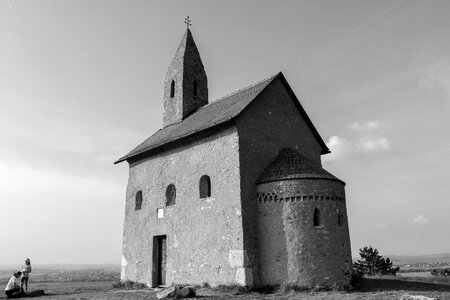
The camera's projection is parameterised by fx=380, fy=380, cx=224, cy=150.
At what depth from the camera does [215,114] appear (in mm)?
19844

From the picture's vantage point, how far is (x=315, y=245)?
50.9 feet

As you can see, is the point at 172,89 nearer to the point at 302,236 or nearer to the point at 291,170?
the point at 291,170

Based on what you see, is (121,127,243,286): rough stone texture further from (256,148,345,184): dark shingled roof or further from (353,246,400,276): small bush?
(353,246,400,276): small bush

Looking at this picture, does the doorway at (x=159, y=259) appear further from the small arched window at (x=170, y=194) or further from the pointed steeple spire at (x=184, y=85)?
the pointed steeple spire at (x=184, y=85)

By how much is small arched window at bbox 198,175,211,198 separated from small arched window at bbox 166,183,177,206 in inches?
90.8

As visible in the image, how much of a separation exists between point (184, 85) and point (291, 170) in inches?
461

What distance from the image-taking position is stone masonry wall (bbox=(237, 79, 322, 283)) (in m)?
16.3

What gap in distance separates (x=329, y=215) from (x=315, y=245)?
1445 millimetres

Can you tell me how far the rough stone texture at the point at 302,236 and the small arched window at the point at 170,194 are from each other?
5.49 meters

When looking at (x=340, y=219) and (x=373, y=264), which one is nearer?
(x=340, y=219)

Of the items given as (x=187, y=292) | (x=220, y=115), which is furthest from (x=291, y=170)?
(x=187, y=292)

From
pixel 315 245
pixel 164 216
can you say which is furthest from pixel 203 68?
pixel 315 245

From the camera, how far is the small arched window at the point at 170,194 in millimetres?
20031

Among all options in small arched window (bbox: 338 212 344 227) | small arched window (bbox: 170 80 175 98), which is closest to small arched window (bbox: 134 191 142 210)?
small arched window (bbox: 170 80 175 98)
